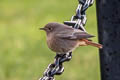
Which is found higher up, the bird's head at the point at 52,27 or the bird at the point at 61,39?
the bird's head at the point at 52,27

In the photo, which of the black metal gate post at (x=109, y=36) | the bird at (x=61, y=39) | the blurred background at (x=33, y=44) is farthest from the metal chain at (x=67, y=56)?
the blurred background at (x=33, y=44)

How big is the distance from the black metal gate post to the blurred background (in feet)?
9.91

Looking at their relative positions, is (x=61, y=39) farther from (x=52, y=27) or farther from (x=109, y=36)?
(x=109, y=36)

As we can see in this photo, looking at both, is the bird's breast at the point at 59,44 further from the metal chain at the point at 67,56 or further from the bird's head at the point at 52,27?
the metal chain at the point at 67,56

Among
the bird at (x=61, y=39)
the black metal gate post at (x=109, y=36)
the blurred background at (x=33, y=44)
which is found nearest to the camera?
the black metal gate post at (x=109, y=36)

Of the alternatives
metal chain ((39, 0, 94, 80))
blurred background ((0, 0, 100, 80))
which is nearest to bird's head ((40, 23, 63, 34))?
metal chain ((39, 0, 94, 80))

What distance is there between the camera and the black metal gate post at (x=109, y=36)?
134 inches

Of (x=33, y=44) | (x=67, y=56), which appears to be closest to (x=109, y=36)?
(x=67, y=56)

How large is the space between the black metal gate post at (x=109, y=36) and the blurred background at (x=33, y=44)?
3021 millimetres

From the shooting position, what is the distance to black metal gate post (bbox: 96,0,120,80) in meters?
3.40

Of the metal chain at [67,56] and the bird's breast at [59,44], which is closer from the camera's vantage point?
the metal chain at [67,56]

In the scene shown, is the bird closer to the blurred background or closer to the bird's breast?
the bird's breast

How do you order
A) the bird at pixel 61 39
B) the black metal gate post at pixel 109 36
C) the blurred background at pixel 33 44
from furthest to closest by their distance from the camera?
the blurred background at pixel 33 44, the bird at pixel 61 39, the black metal gate post at pixel 109 36

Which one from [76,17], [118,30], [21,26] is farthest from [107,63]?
[21,26]
